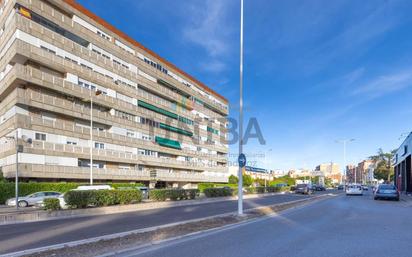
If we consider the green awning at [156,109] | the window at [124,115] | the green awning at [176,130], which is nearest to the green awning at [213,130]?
the green awning at [176,130]

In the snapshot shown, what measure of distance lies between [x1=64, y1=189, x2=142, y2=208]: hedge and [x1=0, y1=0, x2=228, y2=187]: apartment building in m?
7.91

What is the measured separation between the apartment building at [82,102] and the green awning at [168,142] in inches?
6.8

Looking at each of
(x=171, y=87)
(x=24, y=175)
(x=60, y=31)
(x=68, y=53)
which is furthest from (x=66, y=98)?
(x=171, y=87)

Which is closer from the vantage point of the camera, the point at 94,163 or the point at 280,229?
the point at 280,229

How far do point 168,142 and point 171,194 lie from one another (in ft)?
99.9

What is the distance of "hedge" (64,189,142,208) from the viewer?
1938cm

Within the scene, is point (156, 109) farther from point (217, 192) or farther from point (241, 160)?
point (241, 160)

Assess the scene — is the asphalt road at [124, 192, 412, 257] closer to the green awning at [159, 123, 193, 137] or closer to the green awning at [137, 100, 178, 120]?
the green awning at [137, 100, 178, 120]

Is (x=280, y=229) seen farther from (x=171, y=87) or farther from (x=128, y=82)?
(x=171, y=87)

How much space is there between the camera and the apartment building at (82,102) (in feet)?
112

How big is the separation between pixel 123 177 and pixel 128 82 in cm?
1435

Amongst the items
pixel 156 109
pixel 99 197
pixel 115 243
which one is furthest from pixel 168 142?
pixel 115 243

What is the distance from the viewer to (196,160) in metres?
67.1

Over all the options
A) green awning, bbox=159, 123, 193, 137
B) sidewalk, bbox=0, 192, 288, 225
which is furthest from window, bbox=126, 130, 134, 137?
sidewalk, bbox=0, 192, 288, 225
